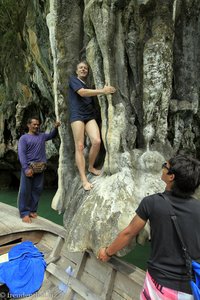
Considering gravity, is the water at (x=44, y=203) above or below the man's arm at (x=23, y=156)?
below

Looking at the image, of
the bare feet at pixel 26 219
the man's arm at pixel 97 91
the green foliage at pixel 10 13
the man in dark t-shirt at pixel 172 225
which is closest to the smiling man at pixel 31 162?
the bare feet at pixel 26 219

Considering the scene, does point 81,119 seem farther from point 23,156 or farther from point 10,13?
point 10,13

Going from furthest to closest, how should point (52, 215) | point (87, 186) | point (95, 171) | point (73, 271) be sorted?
point (52, 215)
point (95, 171)
point (73, 271)
point (87, 186)

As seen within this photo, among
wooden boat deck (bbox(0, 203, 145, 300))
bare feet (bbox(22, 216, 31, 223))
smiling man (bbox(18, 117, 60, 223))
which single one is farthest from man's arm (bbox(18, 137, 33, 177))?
wooden boat deck (bbox(0, 203, 145, 300))

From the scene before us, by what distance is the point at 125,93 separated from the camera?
3883 millimetres

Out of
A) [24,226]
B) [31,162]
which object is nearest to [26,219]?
[24,226]

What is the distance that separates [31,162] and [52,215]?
14.4 feet

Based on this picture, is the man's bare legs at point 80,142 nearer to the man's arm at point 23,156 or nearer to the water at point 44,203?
the man's arm at point 23,156

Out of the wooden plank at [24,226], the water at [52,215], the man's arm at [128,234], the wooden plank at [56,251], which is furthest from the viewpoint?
the water at [52,215]

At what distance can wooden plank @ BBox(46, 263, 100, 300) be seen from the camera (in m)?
3.42

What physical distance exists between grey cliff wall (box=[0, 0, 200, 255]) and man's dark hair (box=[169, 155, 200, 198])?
4.23 ft

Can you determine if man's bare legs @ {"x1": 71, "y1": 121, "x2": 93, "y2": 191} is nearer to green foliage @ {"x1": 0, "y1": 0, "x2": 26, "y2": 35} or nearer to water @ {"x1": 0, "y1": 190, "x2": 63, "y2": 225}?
water @ {"x1": 0, "y1": 190, "x2": 63, "y2": 225}

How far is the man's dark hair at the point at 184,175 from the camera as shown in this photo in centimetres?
189

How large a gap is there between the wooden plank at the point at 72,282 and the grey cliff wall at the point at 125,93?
0.51 metres
